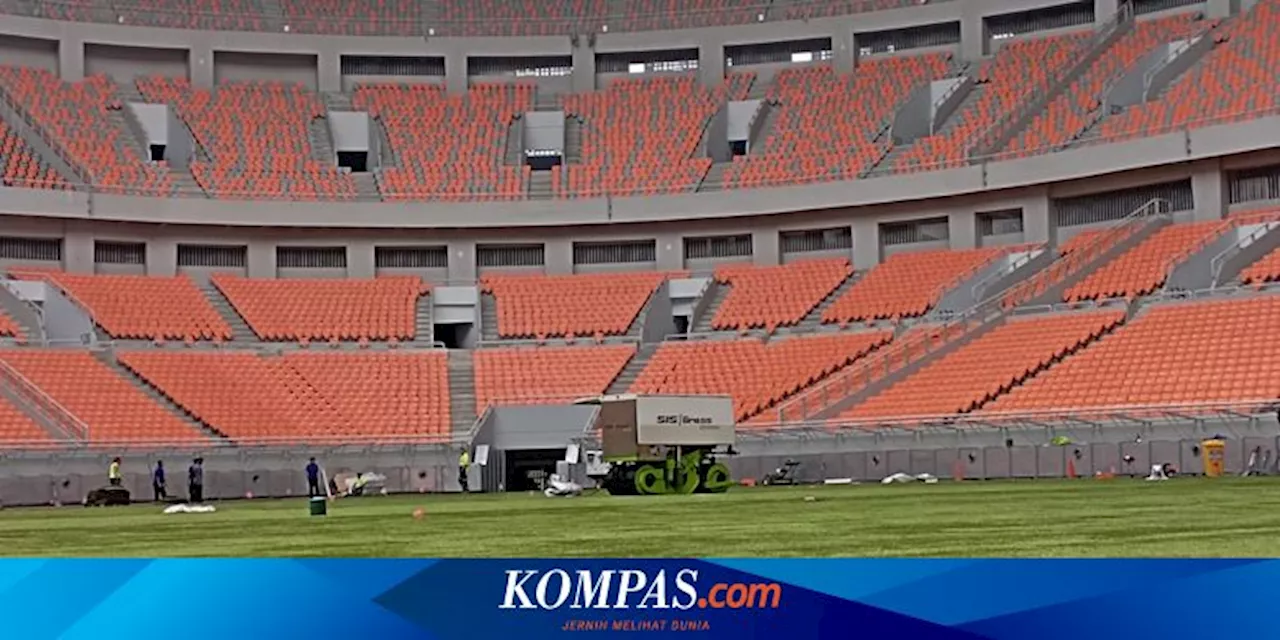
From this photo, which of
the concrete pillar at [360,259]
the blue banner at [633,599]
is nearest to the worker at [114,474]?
the concrete pillar at [360,259]

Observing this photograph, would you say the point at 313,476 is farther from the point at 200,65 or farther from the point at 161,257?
the point at 200,65

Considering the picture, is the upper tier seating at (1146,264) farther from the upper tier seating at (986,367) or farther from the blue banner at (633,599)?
the blue banner at (633,599)

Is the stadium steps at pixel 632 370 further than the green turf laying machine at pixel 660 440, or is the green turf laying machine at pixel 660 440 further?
the stadium steps at pixel 632 370

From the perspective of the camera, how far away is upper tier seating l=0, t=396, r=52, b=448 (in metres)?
44.3

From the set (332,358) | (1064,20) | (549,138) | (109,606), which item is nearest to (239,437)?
(332,358)

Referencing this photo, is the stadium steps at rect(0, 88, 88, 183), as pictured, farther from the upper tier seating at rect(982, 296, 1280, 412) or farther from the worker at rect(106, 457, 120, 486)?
the upper tier seating at rect(982, 296, 1280, 412)

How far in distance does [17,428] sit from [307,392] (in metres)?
10.4

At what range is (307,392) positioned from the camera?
53.2 m

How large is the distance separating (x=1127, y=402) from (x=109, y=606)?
36599mm

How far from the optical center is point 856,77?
6488cm

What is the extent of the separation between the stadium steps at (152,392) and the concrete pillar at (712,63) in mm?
26533

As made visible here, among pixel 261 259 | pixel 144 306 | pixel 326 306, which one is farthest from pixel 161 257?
pixel 326 306

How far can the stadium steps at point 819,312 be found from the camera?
56.0 metres

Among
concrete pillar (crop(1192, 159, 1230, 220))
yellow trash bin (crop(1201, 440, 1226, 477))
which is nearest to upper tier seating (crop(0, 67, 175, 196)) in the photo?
concrete pillar (crop(1192, 159, 1230, 220))
